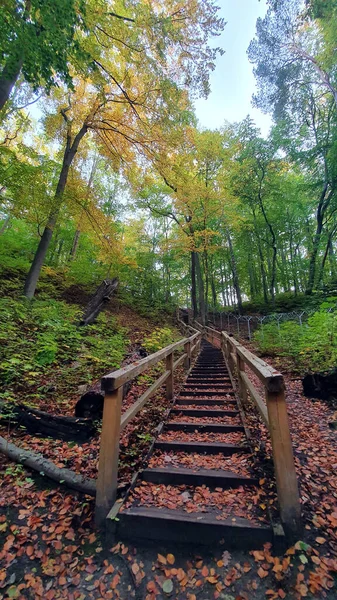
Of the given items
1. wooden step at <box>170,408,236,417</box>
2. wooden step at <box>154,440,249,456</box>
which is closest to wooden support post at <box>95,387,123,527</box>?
wooden step at <box>154,440,249,456</box>

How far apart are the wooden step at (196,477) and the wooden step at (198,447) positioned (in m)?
0.39

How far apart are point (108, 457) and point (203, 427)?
1639 millimetres

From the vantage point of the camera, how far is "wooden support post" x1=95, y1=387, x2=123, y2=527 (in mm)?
2034

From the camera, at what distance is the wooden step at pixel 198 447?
2826 mm

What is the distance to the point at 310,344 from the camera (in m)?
6.40

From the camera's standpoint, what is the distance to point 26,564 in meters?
1.77

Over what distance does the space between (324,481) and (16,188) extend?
8.96 metres

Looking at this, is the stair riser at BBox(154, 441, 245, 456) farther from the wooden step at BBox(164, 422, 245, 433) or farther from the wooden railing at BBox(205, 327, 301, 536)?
the wooden railing at BBox(205, 327, 301, 536)

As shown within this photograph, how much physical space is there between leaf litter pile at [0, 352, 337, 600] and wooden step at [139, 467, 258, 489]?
75 millimetres

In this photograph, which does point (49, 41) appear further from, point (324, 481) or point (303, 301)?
point (303, 301)

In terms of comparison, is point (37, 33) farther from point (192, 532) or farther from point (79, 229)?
point (192, 532)

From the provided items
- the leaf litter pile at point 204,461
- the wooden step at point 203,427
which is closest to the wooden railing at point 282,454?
the leaf litter pile at point 204,461

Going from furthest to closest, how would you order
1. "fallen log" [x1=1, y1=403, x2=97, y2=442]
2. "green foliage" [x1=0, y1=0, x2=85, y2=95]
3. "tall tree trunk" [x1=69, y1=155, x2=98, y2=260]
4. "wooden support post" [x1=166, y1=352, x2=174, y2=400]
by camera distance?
1. "tall tree trunk" [x1=69, y1=155, x2=98, y2=260]
2. "wooden support post" [x1=166, y1=352, x2=174, y2=400]
3. "green foliage" [x1=0, y1=0, x2=85, y2=95]
4. "fallen log" [x1=1, y1=403, x2=97, y2=442]

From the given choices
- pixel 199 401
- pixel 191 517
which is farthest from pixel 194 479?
pixel 199 401
